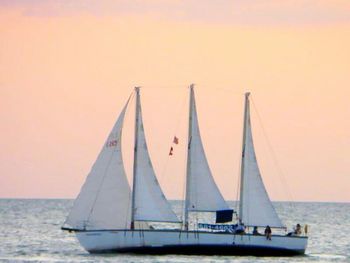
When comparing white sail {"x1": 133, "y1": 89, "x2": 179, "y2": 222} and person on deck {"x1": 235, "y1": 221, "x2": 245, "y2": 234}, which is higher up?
white sail {"x1": 133, "y1": 89, "x2": 179, "y2": 222}

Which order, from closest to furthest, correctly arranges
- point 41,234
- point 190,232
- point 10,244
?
point 190,232
point 10,244
point 41,234

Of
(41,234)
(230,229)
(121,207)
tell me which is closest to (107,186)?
(121,207)

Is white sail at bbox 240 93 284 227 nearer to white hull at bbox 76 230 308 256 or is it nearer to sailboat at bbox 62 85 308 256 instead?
sailboat at bbox 62 85 308 256

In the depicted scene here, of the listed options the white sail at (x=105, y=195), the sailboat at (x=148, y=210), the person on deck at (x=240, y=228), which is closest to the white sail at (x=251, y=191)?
the sailboat at (x=148, y=210)

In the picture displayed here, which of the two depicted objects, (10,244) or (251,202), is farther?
(10,244)

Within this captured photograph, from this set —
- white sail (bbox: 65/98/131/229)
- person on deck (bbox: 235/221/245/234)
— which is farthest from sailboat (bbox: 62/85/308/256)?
person on deck (bbox: 235/221/245/234)

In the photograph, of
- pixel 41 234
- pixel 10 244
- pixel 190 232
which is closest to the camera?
pixel 190 232

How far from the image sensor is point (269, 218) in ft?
317

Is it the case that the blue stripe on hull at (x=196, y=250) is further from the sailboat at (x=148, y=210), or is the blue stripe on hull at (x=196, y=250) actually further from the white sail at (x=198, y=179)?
the white sail at (x=198, y=179)

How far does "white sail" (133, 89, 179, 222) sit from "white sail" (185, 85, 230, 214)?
1528 mm

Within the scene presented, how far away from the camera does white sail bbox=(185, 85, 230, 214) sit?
9506cm

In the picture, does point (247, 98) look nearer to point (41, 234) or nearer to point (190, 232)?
point (190, 232)

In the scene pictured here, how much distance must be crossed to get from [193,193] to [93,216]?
625cm

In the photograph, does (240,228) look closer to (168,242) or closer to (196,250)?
(196,250)
